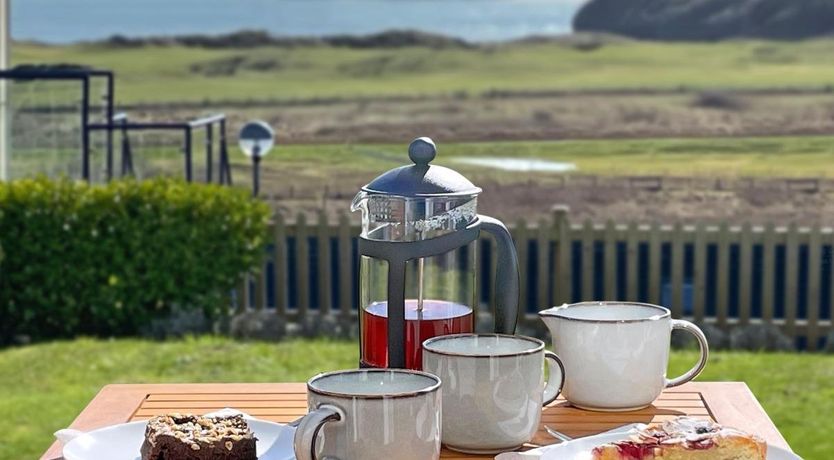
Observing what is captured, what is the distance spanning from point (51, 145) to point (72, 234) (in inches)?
72.7

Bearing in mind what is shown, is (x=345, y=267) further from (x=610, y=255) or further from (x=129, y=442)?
(x=129, y=442)

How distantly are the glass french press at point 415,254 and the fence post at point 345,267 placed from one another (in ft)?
21.9

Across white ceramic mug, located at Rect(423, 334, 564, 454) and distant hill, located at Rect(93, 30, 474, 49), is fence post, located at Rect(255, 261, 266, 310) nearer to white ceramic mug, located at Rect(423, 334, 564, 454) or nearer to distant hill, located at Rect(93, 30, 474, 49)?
distant hill, located at Rect(93, 30, 474, 49)

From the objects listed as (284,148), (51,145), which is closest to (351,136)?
(284,148)

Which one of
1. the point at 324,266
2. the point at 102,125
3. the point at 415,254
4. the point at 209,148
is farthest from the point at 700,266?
the point at 415,254

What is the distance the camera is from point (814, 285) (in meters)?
8.52

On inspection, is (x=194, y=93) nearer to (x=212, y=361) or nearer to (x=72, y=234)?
(x=72, y=234)

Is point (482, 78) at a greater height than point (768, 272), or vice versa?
point (482, 78)

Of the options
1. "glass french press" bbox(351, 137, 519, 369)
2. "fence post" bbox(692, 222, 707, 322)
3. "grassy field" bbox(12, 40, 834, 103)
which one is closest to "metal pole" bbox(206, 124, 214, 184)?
"fence post" bbox(692, 222, 707, 322)

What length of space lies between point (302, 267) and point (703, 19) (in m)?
8.73

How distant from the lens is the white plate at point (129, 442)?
5.94 feet

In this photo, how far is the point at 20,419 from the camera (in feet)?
18.0

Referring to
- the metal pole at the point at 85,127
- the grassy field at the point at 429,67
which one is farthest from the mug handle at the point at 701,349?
the grassy field at the point at 429,67

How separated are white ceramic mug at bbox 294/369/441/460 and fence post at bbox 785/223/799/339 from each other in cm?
731
